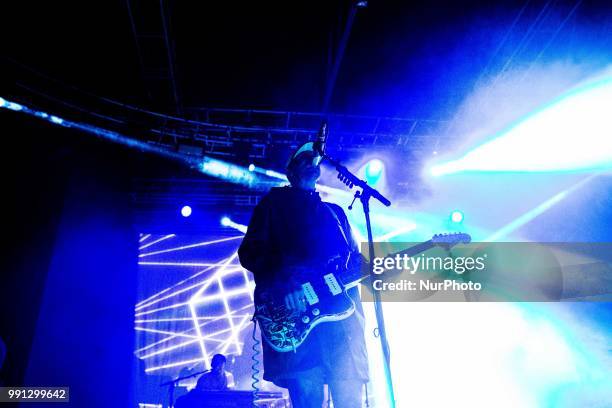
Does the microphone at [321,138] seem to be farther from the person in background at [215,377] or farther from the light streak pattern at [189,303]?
the light streak pattern at [189,303]

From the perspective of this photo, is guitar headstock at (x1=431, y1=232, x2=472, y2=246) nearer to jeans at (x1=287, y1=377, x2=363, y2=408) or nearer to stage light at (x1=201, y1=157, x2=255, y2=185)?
jeans at (x1=287, y1=377, x2=363, y2=408)

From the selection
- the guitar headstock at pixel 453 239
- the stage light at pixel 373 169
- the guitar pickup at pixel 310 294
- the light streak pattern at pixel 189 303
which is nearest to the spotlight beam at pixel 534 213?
the stage light at pixel 373 169

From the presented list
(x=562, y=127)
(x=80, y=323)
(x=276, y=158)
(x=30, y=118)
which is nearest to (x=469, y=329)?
(x=562, y=127)

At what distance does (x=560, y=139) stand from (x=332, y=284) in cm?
497

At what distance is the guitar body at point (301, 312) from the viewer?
203 centimetres

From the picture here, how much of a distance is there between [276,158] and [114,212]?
8.73 feet

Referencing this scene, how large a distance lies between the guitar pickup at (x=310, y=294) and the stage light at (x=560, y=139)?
4.83 metres

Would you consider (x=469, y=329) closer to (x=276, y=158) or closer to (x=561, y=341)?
(x=561, y=341)

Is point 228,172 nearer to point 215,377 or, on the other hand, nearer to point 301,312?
point 215,377

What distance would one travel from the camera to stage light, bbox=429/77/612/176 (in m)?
5.14

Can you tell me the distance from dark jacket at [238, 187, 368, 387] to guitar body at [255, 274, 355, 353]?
0.12 feet

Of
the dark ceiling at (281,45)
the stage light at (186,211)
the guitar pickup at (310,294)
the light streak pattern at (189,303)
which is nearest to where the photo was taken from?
the guitar pickup at (310,294)

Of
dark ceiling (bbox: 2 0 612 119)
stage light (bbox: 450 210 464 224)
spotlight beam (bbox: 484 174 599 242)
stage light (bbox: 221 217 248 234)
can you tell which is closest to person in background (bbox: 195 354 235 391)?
stage light (bbox: 221 217 248 234)

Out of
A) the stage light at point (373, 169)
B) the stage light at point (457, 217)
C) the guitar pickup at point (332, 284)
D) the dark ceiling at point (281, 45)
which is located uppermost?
the dark ceiling at point (281, 45)
